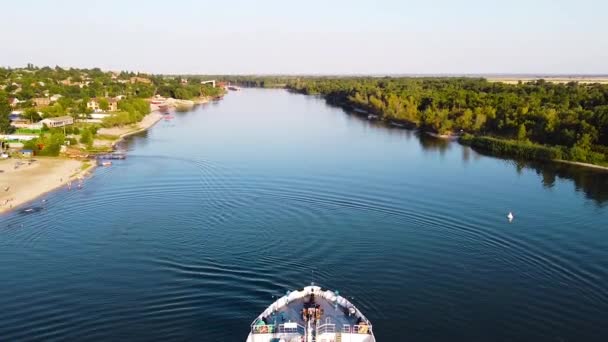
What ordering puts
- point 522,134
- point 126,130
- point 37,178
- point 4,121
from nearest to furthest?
point 37,178 → point 522,134 → point 4,121 → point 126,130

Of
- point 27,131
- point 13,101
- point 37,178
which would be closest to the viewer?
point 37,178

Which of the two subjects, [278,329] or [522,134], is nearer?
[278,329]

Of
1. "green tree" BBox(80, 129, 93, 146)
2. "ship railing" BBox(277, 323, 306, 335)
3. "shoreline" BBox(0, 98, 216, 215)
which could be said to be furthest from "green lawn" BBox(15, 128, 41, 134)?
"ship railing" BBox(277, 323, 306, 335)

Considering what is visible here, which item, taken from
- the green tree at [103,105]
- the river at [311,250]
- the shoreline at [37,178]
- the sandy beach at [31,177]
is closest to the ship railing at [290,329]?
the river at [311,250]

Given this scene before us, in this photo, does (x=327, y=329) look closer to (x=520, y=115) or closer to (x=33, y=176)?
(x=33, y=176)

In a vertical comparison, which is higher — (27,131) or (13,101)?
(13,101)

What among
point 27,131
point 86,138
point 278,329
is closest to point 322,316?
point 278,329

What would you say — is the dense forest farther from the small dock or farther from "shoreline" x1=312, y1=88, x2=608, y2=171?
the small dock
